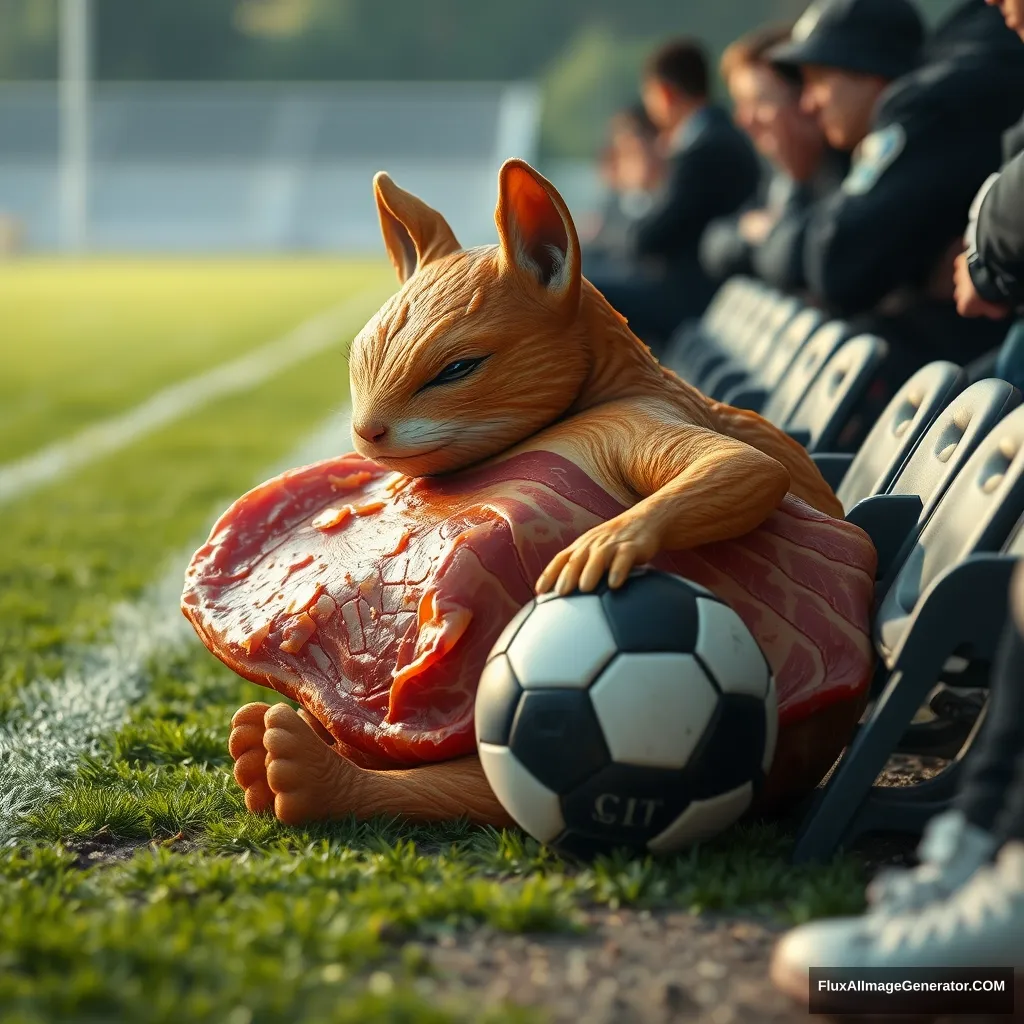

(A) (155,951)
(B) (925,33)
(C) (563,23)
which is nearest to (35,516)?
(B) (925,33)

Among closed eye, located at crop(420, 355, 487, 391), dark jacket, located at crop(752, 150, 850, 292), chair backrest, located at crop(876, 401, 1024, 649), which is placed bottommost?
chair backrest, located at crop(876, 401, 1024, 649)

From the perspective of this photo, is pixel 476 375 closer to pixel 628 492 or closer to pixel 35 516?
pixel 628 492

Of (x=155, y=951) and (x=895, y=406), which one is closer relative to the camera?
(x=155, y=951)

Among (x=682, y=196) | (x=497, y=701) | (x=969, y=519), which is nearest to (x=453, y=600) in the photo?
(x=497, y=701)

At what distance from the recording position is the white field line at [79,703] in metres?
3.38

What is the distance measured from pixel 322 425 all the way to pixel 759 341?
13.8 feet

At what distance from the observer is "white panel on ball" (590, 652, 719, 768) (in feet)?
8.44

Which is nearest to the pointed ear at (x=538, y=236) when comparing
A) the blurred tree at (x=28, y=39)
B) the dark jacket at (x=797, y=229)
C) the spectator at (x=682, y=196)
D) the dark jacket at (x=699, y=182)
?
the dark jacket at (x=797, y=229)

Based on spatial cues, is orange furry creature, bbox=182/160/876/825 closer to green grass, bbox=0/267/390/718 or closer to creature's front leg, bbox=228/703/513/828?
creature's front leg, bbox=228/703/513/828

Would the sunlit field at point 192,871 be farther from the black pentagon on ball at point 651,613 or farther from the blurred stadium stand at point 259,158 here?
the blurred stadium stand at point 259,158

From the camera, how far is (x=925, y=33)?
566 cm

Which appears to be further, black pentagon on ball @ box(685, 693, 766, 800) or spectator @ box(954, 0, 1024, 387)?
spectator @ box(954, 0, 1024, 387)

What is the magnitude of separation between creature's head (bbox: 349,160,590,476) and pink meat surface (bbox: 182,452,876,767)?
102mm

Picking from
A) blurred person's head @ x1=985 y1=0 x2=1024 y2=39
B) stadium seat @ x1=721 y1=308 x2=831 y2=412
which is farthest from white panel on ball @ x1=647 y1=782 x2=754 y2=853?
stadium seat @ x1=721 y1=308 x2=831 y2=412
